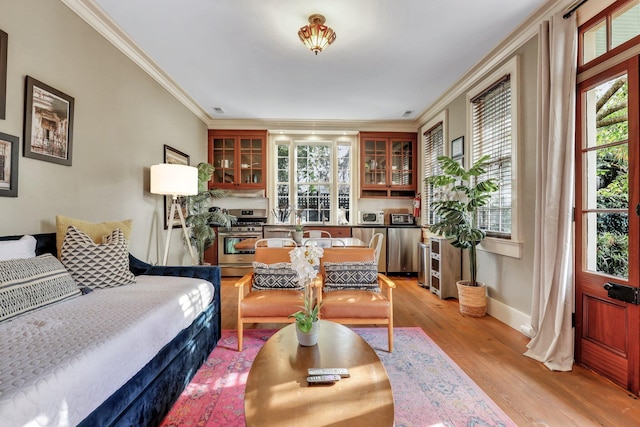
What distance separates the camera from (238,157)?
5574 millimetres

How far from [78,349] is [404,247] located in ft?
15.7

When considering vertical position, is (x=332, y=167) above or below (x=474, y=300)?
above

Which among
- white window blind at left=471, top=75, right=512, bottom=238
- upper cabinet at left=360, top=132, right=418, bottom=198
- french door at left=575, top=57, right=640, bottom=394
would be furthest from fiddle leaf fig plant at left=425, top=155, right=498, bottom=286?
upper cabinet at left=360, top=132, right=418, bottom=198

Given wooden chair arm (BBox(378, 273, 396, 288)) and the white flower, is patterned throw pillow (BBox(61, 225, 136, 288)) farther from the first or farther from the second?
wooden chair arm (BBox(378, 273, 396, 288))

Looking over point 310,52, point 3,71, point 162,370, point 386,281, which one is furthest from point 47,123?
point 386,281

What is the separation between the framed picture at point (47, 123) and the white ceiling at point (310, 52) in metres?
0.88

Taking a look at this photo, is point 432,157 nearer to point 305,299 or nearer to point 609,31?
point 609,31

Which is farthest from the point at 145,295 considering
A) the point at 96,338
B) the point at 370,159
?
the point at 370,159

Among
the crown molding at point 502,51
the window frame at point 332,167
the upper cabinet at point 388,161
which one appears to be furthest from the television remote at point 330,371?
the upper cabinet at point 388,161

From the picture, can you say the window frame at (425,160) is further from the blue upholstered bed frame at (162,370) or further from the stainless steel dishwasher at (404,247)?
the blue upholstered bed frame at (162,370)

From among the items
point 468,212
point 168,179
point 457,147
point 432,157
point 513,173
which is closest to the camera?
point 513,173

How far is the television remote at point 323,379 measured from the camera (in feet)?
4.14

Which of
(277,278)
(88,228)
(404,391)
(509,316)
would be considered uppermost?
(88,228)

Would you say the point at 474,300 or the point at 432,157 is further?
the point at 432,157
